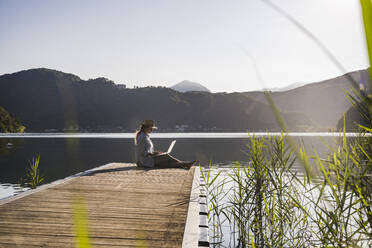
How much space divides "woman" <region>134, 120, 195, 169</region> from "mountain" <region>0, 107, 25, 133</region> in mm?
68036

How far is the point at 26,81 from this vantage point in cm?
10062

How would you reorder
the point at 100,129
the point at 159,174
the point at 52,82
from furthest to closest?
the point at 52,82 < the point at 100,129 < the point at 159,174

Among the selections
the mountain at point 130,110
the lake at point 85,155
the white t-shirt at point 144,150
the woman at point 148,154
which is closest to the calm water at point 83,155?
the lake at point 85,155

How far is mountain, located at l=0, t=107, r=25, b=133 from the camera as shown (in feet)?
207

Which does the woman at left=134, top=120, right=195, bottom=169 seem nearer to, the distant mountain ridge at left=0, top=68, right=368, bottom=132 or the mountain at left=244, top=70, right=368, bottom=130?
the distant mountain ridge at left=0, top=68, right=368, bottom=132

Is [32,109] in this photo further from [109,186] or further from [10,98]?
[109,186]

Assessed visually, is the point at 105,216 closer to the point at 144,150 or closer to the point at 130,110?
the point at 144,150

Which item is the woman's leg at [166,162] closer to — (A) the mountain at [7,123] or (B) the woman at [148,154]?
(B) the woman at [148,154]

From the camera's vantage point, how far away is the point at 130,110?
82.9 metres

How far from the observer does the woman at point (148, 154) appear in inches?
281

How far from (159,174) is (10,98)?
10190 centimetres

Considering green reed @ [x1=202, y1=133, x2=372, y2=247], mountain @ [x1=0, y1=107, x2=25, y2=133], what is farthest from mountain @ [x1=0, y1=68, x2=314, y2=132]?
green reed @ [x1=202, y1=133, x2=372, y2=247]

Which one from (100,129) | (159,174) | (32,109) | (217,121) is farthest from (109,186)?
(32,109)

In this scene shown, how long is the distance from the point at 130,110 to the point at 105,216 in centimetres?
8128
